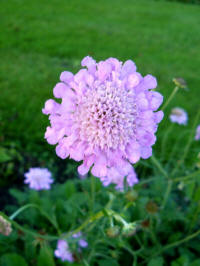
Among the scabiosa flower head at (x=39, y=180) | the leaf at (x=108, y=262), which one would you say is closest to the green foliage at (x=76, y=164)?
the leaf at (x=108, y=262)

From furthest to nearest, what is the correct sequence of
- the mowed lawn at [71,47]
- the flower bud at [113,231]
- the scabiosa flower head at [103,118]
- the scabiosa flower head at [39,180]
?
the mowed lawn at [71,47] < the scabiosa flower head at [39,180] < the flower bud at [113,231] < the scabiosa flower head at [103,118]

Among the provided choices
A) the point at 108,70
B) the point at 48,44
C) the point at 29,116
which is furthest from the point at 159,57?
the point at 108,70

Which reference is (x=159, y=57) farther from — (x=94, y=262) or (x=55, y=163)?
(x=94, y=262)

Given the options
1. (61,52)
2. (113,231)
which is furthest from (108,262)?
(61,52)

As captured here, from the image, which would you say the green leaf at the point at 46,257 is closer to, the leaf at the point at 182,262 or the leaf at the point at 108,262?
the leaf at the point at 108,262

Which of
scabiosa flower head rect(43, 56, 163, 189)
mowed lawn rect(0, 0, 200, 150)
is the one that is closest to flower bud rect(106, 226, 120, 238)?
scabiosa flower head rect(43, 56, 163, 189)

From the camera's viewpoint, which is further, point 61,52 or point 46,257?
point 61,52

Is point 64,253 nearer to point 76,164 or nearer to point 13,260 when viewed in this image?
point 13,260
